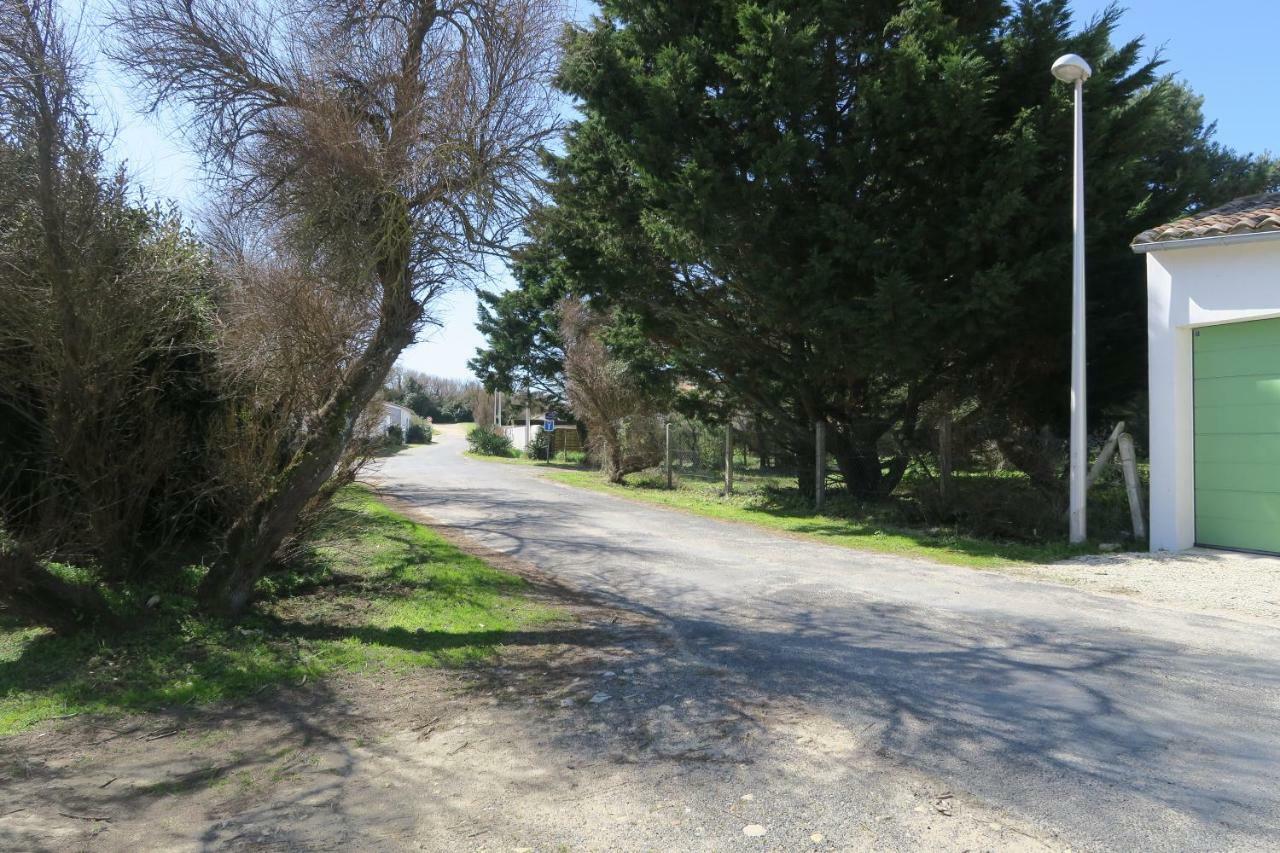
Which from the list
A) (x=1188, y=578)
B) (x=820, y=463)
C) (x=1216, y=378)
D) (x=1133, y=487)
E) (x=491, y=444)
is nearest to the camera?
(x=1188, y=578)

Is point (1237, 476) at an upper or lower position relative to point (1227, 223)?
lower

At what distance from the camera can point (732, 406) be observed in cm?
1933

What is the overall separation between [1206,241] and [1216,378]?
1757 mm

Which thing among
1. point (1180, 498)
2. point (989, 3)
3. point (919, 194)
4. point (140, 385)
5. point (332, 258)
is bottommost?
point (1180, 498)

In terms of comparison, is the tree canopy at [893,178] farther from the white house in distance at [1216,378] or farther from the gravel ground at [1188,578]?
the gravel ground at [1188,578]

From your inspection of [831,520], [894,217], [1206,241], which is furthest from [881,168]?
[831,520]

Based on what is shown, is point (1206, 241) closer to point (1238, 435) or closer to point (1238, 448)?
point (1238, 435)

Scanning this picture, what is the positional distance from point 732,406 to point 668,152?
25.7 feet

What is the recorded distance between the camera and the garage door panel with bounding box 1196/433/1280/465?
973 cm

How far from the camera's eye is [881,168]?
12.5 meters

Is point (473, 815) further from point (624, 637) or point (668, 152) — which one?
point (668, 152)

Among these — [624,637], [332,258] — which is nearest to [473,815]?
[624,637]

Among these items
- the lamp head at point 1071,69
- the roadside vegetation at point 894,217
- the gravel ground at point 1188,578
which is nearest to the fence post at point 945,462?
the roadside vegetation at point 894,217

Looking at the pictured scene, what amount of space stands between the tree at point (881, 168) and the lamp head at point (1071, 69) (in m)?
0.86
